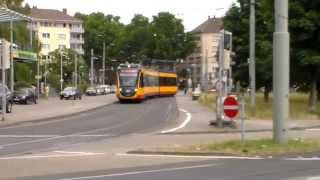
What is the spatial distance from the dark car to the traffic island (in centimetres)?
4883

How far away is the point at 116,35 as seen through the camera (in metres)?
182

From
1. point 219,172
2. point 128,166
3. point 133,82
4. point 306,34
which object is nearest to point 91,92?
point 133,82

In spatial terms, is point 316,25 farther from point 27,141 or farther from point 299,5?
point 27,141

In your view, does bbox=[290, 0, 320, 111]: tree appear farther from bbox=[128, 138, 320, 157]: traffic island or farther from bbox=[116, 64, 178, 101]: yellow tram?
bbox=[116, 64, 178, 101]: yellow tram

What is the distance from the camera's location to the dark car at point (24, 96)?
69375mm

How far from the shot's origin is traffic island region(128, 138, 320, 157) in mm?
20422

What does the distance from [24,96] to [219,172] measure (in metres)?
55.6

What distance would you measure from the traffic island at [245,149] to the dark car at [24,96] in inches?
1922

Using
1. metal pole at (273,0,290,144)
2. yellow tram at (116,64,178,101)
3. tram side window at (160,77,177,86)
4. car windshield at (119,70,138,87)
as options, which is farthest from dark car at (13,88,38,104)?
metal pole at (273,0,290,144)

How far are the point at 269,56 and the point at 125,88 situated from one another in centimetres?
2213

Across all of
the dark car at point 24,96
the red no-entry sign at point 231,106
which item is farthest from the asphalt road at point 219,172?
the dark car at point 24,96

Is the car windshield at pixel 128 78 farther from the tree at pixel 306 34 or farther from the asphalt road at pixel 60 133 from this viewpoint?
the asphalt road at pixel 60 133

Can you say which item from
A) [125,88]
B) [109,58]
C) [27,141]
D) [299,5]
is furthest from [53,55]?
[27,141]

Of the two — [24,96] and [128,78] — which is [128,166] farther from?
[24,96]
